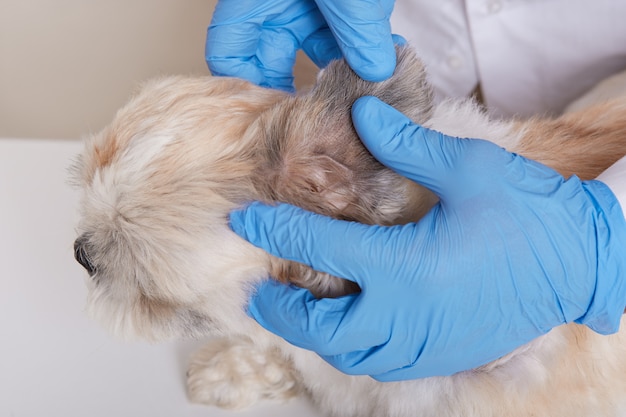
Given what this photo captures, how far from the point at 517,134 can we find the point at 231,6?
23.0 inches

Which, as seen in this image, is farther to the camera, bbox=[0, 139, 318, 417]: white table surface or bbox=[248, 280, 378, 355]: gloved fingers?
bbox=[0, 139, 318, 417]: white table surface

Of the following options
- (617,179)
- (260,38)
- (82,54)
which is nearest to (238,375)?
(260,38)

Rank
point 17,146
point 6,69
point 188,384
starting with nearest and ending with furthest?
point 188,384 → point 17,146 → point 6,69

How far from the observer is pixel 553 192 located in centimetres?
91

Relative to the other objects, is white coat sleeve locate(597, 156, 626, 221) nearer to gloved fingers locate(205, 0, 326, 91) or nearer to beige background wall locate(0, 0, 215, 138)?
gloved fingers locate(205, 0, 326, 91)

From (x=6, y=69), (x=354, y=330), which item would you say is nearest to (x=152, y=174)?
(x=354, y=330)

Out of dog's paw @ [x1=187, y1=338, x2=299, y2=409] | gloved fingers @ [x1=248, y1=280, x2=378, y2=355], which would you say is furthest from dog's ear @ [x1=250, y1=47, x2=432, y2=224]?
dog's paw @ [x1=187, y1=338, x2=299, y2=409]

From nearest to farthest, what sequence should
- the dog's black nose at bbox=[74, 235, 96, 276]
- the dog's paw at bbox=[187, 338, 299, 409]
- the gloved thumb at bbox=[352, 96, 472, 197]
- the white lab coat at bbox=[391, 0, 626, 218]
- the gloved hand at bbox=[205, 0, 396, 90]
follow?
the gloved thumb at bbox=[352, 96, 472, 197] → the dog's black nose at bbox=[74, 235, 96, 276] → the gloved hand at bbox=[205, 0, 396, 90] → the dog's paw at bbox=[187, 338, 299, 409] → the white lab coat at bbox=[391, 0, 626, 218]

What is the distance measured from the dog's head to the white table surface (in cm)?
46

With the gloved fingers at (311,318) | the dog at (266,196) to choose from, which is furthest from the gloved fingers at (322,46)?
the gloved fingers at (311,318)

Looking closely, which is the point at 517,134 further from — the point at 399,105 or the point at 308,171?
the point at 308,171

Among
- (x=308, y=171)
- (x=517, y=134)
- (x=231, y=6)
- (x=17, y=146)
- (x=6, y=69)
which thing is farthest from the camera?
(x=6, y=69)

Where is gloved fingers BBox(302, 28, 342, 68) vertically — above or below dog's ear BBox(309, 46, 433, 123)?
below

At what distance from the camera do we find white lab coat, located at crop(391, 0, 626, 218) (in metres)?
1.44
